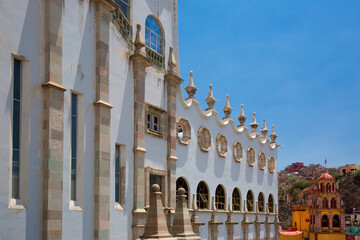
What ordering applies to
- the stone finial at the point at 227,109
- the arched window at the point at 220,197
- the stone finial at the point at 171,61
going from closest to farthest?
the stone finial at the point at 171,61 < the arched window at the point at 220,197 < the stone finial at the point at 227,109

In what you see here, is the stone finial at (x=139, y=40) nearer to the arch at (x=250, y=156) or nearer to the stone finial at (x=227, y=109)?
the stone finial at (x=227, y=109)

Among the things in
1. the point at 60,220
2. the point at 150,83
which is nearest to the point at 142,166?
the point at 150,83

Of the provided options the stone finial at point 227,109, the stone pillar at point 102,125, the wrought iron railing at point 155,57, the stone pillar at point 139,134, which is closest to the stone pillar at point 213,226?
the stone finial at point 227,109

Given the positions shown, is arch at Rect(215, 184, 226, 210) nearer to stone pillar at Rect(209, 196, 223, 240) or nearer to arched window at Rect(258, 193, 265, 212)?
stone pillar at Rect(209, 196, 223, 240)

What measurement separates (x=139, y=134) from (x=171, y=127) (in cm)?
336

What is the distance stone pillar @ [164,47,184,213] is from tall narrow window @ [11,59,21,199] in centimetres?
950

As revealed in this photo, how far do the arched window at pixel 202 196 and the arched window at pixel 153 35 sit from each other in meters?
7.78

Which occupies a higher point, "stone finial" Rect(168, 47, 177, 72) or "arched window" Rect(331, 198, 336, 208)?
"stone finial" Rect(168, 47, 177, 72)

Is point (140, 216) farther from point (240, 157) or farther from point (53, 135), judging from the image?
point (240, 157)

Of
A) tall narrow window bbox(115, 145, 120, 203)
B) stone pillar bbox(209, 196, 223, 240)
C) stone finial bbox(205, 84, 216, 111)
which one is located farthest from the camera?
stone finial bbox(205, 84, 216, 111)

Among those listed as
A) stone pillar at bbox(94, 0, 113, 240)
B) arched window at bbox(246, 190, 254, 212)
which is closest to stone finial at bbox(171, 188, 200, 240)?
stone pillar at bbox(94, 0, 113, 240)

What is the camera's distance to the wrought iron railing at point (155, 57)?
2108 centimetres

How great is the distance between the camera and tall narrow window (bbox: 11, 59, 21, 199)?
12656 millimetres

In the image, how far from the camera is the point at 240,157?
100 ft
